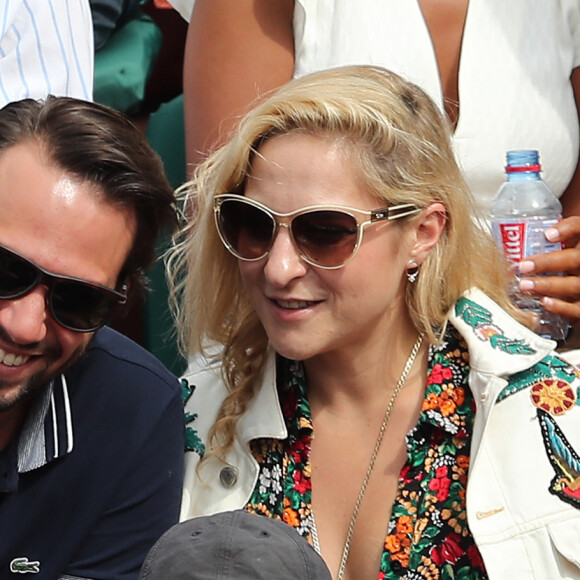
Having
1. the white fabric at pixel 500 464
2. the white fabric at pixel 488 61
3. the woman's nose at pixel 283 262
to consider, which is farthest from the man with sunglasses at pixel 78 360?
the white fabric at pixel 488 61

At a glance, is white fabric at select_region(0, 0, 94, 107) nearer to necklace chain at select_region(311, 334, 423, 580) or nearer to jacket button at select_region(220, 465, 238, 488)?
jacket button at select_region(220, 465, 238, 488)

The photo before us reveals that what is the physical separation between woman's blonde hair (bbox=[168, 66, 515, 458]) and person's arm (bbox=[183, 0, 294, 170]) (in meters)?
0.40

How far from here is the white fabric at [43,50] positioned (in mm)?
2617

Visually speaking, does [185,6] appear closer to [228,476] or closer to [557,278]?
[557,278]


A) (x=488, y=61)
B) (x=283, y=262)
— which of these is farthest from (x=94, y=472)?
(x=488, y=61)

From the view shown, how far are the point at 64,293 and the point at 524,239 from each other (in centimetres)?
113

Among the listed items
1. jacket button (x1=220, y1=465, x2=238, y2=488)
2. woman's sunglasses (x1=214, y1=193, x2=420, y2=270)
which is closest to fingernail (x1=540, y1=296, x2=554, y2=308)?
woman's sunglasses (x1=214, y1=193, x2=420, y2=270)

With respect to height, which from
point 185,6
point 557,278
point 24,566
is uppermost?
point 185,6

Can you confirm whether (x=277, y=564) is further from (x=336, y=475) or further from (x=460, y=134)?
(x=460, y=134)

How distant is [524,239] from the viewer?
2521 millimetres

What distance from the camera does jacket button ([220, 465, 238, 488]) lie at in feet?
7.56

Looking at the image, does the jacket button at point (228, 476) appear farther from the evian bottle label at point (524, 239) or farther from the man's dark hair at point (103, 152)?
the evian bottle label at point (524, 239)

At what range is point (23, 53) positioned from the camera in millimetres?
2650

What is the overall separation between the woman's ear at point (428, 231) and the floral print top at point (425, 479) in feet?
0.66
